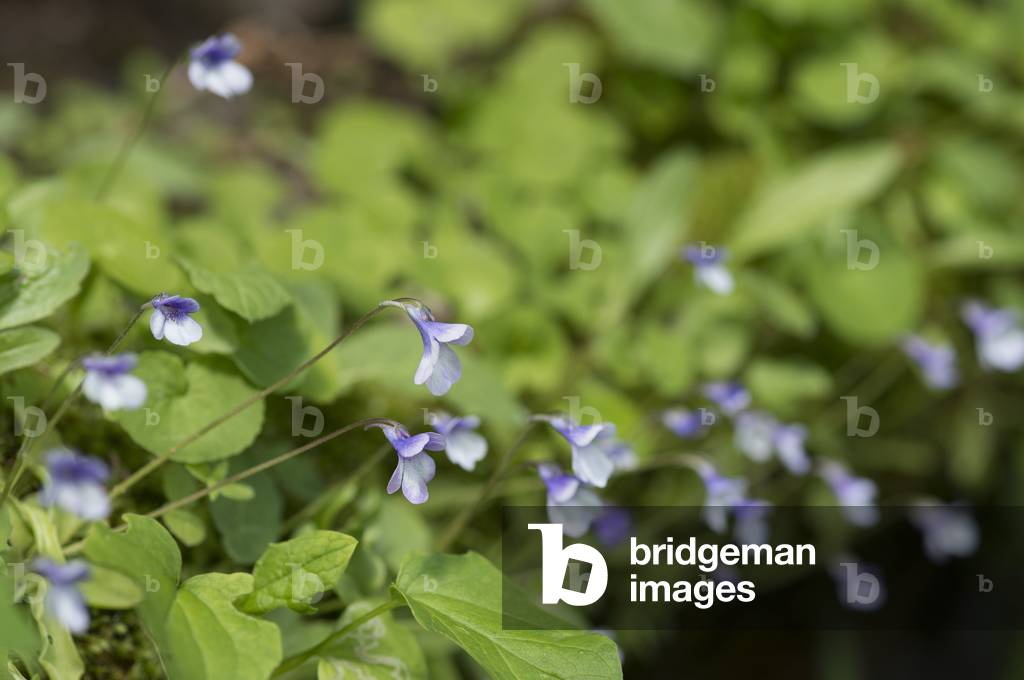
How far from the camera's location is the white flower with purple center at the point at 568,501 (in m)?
1.17

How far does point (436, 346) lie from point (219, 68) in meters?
0.54

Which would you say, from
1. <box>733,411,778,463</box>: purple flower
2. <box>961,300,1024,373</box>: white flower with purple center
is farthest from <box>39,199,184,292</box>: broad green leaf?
<box>961,300,1024,373</box>: white flower with purple center

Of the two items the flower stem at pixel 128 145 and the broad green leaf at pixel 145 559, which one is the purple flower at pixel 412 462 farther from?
the flower stem at pixel 128 145

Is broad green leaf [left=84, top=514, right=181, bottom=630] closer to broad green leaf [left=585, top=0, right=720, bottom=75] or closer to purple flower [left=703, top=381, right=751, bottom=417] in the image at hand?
purple flower [left=703, top=381, right=751, bottom=417]

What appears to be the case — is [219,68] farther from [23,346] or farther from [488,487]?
[488,487]

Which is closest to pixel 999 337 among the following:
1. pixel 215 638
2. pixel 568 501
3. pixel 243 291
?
pixel 568 501

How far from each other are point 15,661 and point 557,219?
4.48 ft

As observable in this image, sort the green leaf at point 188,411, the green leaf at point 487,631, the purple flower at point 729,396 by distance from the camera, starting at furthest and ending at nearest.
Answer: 1. the purple flower at point 729,396
2. the green leaf at point 188,411
3. the green leaf at point 487,631

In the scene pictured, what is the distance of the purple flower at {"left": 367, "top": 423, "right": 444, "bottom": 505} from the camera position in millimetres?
971

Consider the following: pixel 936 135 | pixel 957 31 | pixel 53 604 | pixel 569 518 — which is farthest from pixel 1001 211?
pixel 53 604

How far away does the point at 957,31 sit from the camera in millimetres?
2445

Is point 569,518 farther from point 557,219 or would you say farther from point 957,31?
point 957,31

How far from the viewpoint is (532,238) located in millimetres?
2010

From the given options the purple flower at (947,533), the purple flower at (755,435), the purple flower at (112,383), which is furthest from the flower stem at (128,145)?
the purple flower at (947,533)
